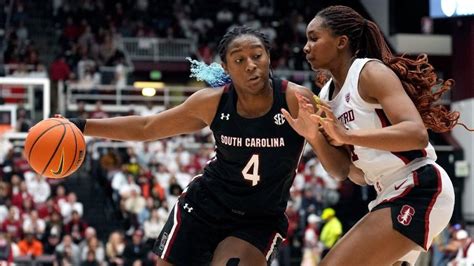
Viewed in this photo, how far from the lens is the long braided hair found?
4707mm

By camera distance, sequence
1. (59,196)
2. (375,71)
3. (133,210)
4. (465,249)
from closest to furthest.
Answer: (375,71), (465,249), (59,196), (133,210)

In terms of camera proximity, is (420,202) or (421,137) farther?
(420,202)

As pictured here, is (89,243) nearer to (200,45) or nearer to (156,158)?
(156,158)

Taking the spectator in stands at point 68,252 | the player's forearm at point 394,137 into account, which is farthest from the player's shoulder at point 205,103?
the spectator in stands at point 68,252

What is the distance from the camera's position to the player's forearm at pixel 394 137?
14.0 ft

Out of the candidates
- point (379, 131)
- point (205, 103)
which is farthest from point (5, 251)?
point (379, 131)

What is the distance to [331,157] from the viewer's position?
15.8 ft

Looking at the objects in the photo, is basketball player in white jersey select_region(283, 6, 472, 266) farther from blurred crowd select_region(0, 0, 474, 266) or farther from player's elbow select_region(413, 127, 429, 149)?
blurred crowd select_region(0, 0, 474, 266)

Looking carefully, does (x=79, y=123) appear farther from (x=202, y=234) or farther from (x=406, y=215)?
(x=406, y=215)

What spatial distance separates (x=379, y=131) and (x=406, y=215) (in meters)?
0.51

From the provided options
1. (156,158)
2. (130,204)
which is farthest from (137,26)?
(130,204)

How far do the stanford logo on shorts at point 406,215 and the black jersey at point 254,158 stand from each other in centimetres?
80

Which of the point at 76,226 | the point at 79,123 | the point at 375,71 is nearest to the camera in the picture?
the point at 375,71

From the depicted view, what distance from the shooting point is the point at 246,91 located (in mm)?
5039
